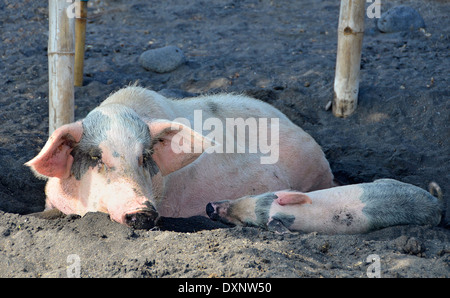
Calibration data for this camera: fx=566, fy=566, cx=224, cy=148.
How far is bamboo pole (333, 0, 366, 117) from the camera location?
5.52 meters

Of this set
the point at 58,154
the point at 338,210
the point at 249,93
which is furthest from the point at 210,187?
the point at 249,93

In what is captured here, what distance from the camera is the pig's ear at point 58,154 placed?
10.5 ft

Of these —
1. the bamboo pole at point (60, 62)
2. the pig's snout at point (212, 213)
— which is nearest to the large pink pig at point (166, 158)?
the pig's snout at point (212, 213)

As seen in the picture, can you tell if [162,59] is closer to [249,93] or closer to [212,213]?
[249,93]

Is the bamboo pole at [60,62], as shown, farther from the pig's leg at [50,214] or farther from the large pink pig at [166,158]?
A: the pig's leg at [50,214]

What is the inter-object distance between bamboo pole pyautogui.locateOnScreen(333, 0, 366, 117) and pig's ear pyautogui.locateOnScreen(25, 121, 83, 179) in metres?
3.16

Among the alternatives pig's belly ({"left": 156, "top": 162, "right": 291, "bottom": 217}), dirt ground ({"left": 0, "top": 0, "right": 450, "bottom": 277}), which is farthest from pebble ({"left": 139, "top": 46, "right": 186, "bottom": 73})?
pig's belly ({"left": 156, "top": 162, "right": 291, "bottom": 217})

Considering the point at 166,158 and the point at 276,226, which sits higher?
the point at 166,158

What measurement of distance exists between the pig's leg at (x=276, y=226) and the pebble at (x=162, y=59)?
12.1 feet

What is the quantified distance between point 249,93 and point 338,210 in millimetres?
2549

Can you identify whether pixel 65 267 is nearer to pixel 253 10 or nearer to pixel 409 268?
pixel 409 268

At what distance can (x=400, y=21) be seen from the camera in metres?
8.42

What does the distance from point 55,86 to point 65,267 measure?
2.10m
